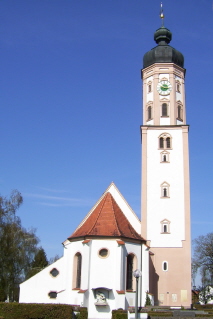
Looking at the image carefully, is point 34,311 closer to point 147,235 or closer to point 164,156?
point 147,235

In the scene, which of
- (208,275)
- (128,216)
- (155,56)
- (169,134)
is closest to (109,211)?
(128,216)

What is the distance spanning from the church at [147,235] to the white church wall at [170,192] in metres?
0.08

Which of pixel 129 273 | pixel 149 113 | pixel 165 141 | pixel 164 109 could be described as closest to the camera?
pixel 129 273

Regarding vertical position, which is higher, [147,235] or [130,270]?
[147,235]

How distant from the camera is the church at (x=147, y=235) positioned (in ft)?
90.3

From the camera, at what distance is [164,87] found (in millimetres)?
36781

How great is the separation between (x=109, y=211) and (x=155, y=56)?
1669 centimetres

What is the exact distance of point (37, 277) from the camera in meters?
33.1

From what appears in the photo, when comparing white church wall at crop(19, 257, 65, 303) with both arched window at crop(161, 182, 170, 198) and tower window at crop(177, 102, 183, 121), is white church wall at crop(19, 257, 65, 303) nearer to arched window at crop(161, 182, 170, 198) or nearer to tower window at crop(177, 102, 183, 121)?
arched window at crop(161, 182, 170, 198)

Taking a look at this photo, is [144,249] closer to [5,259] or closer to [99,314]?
[99,314]

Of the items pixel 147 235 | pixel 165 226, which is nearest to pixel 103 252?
pixel 147 235

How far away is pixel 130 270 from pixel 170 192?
7.89 meters

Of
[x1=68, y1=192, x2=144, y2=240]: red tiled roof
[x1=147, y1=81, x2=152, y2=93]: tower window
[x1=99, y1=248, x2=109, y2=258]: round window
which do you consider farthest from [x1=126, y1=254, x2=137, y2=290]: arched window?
[x1=147, y1=81, x2=152, y2=93]: tower window

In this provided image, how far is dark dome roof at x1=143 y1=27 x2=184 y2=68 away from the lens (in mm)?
37719
